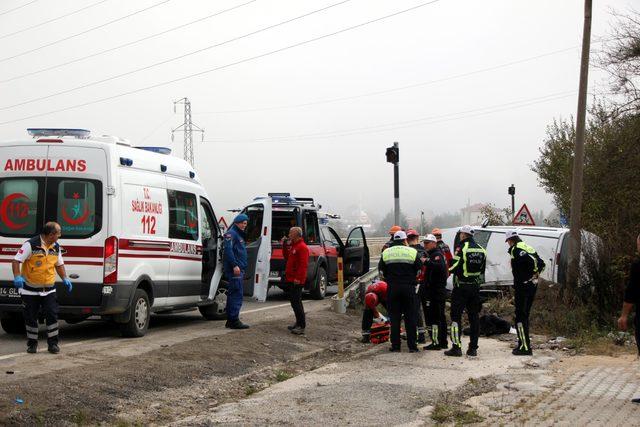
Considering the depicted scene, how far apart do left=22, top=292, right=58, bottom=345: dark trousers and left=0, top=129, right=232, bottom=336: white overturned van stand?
35.0 inches

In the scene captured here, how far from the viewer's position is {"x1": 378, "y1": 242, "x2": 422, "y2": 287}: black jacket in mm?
11766

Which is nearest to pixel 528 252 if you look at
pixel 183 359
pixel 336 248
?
pixel 183 359

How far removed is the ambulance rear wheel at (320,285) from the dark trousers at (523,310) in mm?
7956

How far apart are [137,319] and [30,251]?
86.8 inches

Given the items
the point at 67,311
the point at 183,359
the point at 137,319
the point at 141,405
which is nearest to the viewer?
the point at 141,405

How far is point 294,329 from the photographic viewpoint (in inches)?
507

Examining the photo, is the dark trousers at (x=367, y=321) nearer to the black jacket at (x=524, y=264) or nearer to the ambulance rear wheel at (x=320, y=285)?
the black jacket at (x=524, y=264)

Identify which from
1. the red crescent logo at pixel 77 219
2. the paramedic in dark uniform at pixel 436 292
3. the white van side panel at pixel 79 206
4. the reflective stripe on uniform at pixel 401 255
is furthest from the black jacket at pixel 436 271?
the red crescent logo at pixel 77 219

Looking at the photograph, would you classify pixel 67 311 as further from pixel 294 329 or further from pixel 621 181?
pixel 621 181

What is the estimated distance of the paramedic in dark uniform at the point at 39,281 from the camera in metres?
9.72

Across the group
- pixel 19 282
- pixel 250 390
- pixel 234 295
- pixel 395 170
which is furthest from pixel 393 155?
pixel 19 282

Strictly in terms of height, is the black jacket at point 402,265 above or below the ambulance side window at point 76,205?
below

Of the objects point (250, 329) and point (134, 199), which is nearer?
point (134, 199)

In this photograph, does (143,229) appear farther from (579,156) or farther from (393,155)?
(579,156)
